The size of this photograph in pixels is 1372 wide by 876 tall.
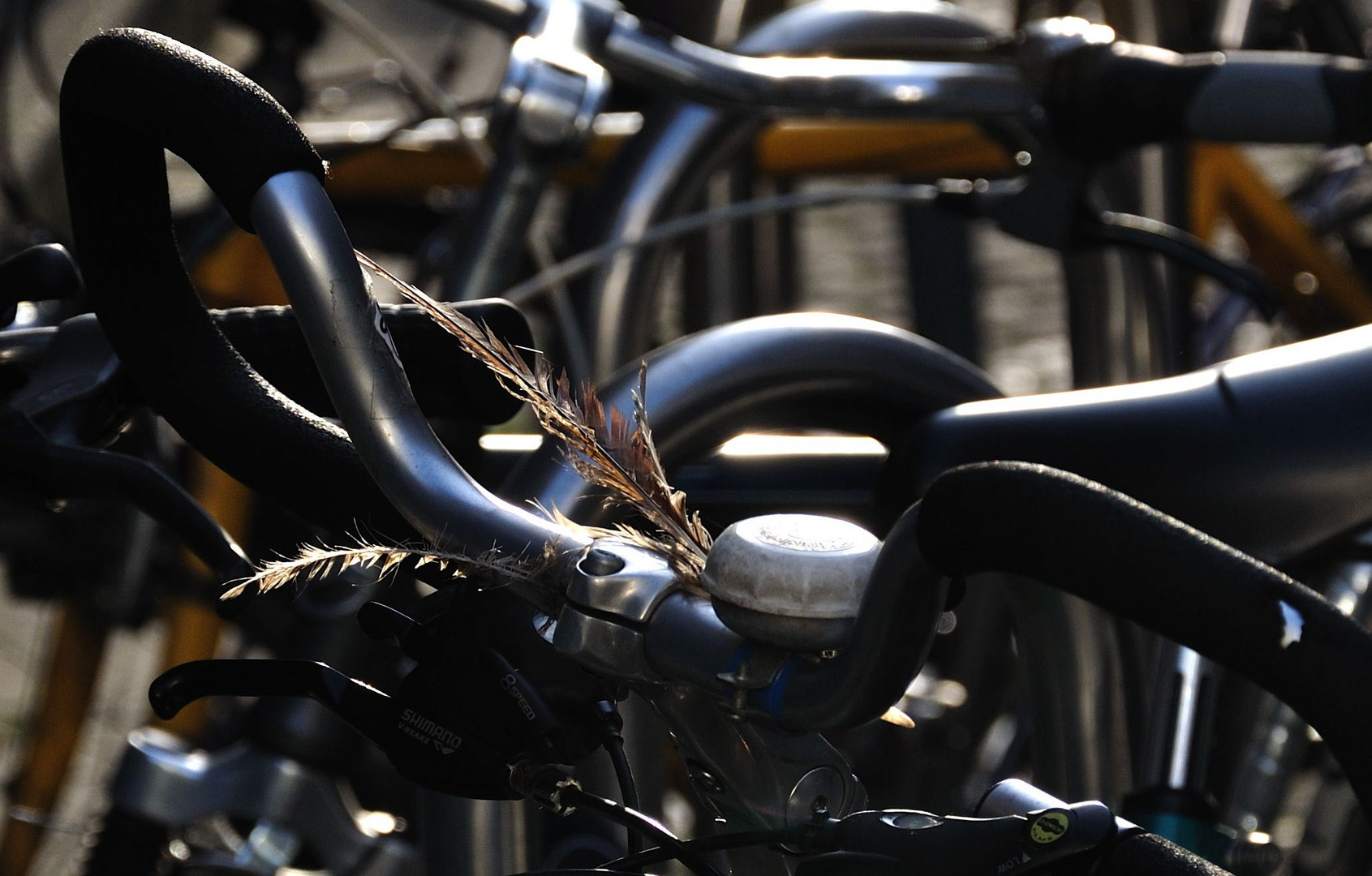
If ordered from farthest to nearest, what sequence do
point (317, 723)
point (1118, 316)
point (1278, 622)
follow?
point (1118, 316), point (317, 723), point (1278, 622)

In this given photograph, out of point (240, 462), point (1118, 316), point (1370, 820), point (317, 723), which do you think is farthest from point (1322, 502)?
point (1118, 316)

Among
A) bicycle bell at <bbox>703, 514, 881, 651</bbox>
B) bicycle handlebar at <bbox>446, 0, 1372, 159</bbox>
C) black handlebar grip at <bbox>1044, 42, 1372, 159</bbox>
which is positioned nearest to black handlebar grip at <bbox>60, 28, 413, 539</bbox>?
bicycle bell at <bbox>703, 514, 881, 651</bbox>

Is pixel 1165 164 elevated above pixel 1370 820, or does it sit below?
below

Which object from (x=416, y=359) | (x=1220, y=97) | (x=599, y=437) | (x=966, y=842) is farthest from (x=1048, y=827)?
(x=1220, y=97)

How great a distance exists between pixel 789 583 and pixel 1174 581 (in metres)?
0.10

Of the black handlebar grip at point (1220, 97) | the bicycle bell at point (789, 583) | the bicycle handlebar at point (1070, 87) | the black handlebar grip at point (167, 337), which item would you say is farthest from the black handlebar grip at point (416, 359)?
the black handlebar grip at point (1220, 97)

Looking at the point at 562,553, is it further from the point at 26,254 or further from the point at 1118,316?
the point at 1118,316

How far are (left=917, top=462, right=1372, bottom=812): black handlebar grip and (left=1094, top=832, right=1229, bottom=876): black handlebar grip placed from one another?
62mm

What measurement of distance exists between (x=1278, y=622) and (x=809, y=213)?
13.3 ft

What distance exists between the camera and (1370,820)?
1.04ft

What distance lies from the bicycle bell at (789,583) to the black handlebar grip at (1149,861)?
9cm

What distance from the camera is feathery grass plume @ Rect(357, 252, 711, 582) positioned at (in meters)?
0.43

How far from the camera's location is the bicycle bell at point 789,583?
36cm

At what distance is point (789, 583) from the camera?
14.3 inches
